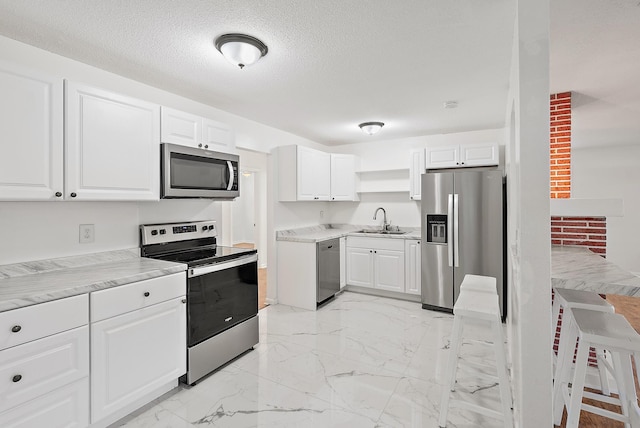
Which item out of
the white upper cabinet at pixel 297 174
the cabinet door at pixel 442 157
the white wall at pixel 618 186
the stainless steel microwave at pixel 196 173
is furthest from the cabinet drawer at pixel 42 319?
the white wall at pixel 618 186

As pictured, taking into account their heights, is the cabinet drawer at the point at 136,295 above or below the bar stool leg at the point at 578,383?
above

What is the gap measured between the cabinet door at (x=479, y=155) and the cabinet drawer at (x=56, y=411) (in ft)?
13.9

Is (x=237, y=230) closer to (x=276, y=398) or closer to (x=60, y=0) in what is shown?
(x=276, y=398)

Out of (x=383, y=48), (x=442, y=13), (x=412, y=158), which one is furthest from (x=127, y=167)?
(x=412, y=158)

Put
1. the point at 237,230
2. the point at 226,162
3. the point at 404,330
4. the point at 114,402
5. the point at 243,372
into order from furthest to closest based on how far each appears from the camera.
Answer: the point at 237,230
the point at 404,330
the point at 226,162
the point at 243,372
the point at 114,402

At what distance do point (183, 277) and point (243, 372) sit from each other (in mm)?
926

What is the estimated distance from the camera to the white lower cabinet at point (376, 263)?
14.0ft

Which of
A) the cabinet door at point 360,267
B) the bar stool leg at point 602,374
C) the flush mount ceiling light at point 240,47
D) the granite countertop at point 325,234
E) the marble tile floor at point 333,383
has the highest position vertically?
the flush mount ceiling light at point 240,47

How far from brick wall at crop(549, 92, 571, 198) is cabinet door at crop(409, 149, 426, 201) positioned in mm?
1608

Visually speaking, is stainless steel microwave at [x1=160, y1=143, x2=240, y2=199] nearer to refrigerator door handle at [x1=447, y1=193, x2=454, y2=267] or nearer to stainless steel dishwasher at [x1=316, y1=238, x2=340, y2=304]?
stainless steel dishwasher at [x1=316, y1=238, x2=340, y2=304]

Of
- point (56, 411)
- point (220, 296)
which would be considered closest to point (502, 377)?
point (220, 296)

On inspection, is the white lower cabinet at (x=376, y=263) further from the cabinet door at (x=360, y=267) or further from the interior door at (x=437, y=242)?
the interior door at (x=437, y=242)

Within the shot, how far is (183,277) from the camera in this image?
2.23 metres

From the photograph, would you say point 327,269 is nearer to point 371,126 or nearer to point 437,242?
point 437,242
